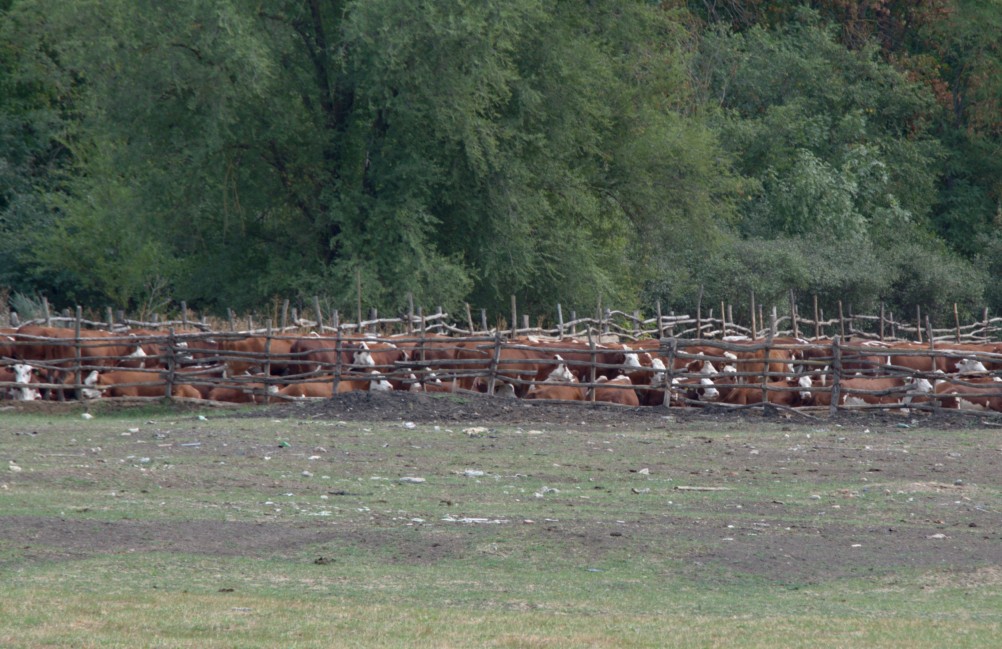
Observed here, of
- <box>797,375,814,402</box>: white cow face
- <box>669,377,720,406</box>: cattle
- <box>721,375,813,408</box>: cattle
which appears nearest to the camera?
<box>797,375,814,402</box>: white cow face

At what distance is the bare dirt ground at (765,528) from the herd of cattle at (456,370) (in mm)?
3658

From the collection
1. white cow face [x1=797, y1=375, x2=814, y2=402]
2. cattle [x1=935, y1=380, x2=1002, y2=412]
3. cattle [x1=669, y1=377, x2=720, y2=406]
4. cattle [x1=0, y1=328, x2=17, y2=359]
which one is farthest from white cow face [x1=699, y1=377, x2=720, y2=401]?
cattle [x1=0, y1=328, x2=17, y2=359]

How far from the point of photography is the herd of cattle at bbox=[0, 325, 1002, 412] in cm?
2162

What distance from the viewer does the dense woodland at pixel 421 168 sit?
93.8 ft

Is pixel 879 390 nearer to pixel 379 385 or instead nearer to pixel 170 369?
pixel 379 385

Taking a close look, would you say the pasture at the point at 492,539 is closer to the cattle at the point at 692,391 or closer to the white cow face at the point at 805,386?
the white cow face at the point at 805,386

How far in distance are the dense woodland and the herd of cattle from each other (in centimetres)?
561

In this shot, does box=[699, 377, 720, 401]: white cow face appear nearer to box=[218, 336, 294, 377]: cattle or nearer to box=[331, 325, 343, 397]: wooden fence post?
box=[331, 325, 343, 397]: wooden fence post

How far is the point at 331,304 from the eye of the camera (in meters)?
29.6

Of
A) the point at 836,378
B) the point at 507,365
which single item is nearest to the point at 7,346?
the point at 507,365

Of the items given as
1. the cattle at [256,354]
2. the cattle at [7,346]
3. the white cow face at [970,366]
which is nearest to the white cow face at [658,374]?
the white cow face at [970,366]

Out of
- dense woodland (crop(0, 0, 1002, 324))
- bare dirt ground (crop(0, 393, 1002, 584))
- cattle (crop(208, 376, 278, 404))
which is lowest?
bare dirt ground (crop(0, 393, 1002, 584))

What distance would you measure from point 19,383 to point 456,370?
6.90 metres

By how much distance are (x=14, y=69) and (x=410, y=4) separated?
724 inches
